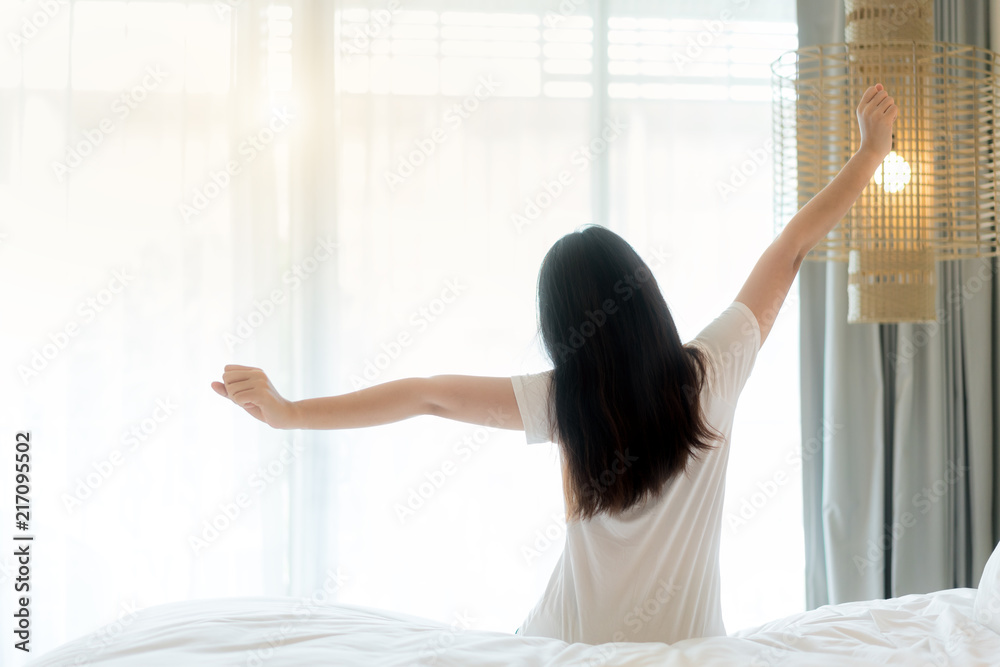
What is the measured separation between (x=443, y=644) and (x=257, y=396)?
46 centimetres

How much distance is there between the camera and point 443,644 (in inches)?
39.5

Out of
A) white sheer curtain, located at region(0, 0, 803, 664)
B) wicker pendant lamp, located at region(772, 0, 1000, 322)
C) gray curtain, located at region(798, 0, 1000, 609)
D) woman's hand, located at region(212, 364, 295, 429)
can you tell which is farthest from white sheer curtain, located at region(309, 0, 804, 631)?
woman's hand, located at region(212, 364, 295, 429)

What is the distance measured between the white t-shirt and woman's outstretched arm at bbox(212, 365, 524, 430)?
4cm

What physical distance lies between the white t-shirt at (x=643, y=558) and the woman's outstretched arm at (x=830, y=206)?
0.59 feet

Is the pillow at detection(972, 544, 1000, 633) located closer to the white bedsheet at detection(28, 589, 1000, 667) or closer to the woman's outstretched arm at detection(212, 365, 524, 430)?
the white bedsheet at detection(28, 589, 1000, 667)

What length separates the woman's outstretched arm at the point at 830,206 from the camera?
127 cm

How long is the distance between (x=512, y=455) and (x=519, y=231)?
0.78 m

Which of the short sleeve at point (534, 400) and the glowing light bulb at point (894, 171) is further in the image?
the glowing light bulb at point (894, 171)

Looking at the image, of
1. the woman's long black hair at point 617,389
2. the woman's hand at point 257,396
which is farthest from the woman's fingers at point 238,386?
the woman's long black hair at point 617,389

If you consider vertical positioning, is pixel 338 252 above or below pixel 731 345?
above

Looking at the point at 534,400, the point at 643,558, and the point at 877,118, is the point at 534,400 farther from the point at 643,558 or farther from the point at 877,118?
the point at 877,118

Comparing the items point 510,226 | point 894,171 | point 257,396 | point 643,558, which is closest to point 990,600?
point 643,558

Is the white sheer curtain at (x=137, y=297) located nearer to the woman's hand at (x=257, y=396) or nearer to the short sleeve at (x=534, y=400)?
the woman's hand at (x=257, y=396)

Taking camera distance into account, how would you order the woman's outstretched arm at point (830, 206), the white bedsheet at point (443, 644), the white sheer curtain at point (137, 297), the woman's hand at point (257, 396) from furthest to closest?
the white sheer curtain at point (137, 297)
the woman's outstretched arm at point (830, 206)
the woman's hand at point (257, 396)
the white bedsheet at point (443, 644)
